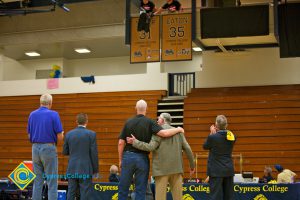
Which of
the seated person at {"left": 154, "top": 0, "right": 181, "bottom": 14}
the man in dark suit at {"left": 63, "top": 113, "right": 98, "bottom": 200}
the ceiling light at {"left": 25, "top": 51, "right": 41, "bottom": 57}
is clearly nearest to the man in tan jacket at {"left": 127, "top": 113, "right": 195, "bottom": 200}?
the man in dark suit at {"left": 63, "top": 113, "right": 98, "bottom": 200}

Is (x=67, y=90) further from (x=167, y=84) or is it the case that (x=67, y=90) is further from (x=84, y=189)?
(x=84, y=189)

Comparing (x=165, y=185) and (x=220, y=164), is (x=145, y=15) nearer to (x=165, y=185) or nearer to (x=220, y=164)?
(x=220, y=164)

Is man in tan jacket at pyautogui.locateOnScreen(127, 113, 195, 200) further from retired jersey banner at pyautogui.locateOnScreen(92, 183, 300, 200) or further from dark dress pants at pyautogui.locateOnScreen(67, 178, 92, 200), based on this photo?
retired jersey banner at pyautogui.locateOnScreen(92, 183, 300, 200)

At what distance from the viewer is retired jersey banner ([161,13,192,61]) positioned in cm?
1350

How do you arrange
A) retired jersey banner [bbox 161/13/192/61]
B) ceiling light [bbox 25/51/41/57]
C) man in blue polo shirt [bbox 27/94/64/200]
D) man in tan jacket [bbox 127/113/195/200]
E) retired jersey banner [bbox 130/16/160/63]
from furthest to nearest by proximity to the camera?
ceiling light [bbox 25/51/41/57], retired jersey banner [bbox 130/16/160/63], retired jersey banner [bbox 161/13/192/61], man in tan jacket [bbox 127/113/195/200], man in blue polo shirt [bbox 27/94/64/200]

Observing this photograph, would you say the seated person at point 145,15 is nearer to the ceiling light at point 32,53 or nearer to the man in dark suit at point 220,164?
the man in dark suit at point 220,164

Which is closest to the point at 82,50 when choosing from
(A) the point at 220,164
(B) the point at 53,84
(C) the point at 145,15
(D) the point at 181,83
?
(B) the point at 53,84

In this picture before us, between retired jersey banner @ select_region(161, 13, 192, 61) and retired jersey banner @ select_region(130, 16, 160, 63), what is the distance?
0.20 metres

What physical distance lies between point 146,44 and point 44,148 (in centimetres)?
825

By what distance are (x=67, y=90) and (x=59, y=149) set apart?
89.9 inches

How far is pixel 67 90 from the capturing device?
1817cm

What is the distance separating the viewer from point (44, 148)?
19.4 ft

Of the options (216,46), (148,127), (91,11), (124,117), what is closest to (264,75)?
(216,46)

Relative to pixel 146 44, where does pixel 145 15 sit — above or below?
above
